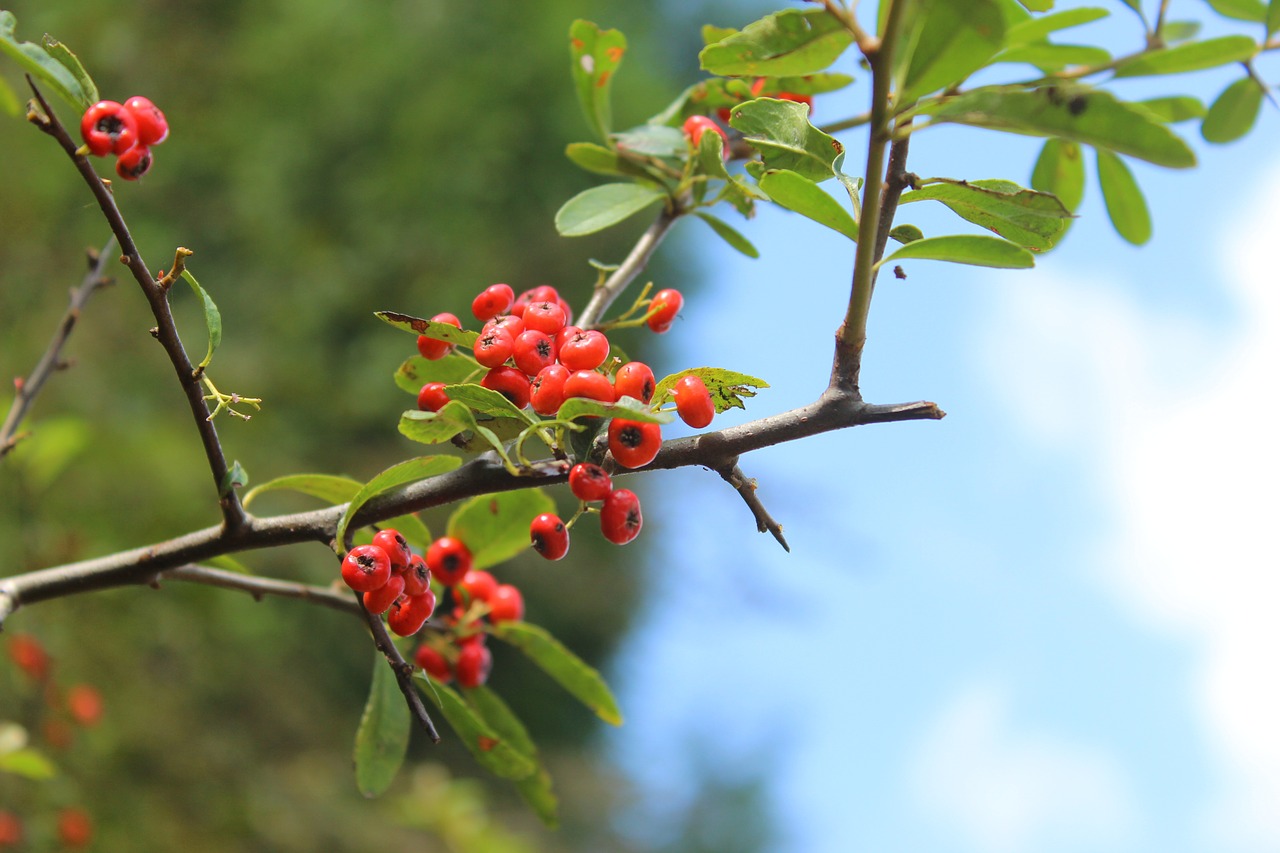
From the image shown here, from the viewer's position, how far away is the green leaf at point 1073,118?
48 centimetres

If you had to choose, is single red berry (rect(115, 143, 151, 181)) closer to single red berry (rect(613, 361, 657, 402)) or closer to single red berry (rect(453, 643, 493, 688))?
single red berry (rect(613, 361, 657, 402))

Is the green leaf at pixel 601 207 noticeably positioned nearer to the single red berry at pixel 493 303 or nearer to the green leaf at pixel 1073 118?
the single red berry at pixel 493 303

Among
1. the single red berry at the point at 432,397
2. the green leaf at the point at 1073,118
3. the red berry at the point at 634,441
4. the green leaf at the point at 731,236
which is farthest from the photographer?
the green leaf at the point at 731,236

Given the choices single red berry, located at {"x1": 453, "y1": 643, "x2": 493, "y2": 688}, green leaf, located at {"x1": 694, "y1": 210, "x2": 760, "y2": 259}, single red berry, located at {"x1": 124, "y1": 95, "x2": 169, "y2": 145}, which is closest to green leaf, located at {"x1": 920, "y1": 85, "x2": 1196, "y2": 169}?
green leaf, located at {"x1": 694, "y1": 210, "x2": 760, "y2": 259}

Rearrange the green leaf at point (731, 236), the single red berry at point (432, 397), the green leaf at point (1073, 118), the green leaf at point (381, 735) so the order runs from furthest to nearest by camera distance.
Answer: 1. the green leaf at point (731, 236)
2. the green leaf at point (381, 735)
3. the single red berry at point (432, 397)
4. the green leaf at point (1073, 118)

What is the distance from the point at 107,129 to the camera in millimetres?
633

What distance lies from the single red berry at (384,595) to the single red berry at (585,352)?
0.18 m

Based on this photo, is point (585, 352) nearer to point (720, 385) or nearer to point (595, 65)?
point (720, 385)

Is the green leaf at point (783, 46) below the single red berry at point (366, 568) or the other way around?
the other way around

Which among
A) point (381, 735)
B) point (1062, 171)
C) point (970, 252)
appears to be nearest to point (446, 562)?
point (381, 735)

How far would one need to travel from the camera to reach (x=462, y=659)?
906mm

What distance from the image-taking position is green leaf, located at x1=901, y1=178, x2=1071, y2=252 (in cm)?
58

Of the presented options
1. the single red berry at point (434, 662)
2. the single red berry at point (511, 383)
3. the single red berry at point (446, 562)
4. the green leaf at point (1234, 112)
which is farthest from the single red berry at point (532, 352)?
the green leaf at point (1234, 112)

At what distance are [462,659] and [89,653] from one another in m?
2.44
